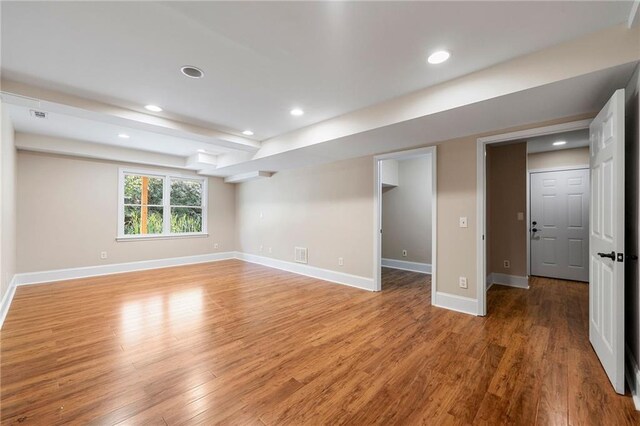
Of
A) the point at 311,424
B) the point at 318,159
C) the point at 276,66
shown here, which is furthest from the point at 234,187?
the point at 311,424

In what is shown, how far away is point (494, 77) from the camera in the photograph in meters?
2.34

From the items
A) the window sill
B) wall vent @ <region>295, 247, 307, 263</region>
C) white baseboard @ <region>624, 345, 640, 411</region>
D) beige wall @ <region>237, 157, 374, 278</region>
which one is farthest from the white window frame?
white baseboard @ <region>624, 345, 640, 411</region>

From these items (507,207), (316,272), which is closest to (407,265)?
(316,272)

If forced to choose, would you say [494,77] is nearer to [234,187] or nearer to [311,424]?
[311,424]

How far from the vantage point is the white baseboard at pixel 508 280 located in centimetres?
454

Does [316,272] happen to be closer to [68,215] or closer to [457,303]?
[457,303]

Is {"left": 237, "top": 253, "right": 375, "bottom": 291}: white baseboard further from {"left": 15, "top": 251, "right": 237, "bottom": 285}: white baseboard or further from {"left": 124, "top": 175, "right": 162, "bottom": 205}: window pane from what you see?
{"left": 124, "top": 175, "right": 162, "bottom": 205}: window pane

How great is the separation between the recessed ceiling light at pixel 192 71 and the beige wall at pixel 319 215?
9.37 ft

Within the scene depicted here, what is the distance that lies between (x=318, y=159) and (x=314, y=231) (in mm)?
1461

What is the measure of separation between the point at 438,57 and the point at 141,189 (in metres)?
6.54

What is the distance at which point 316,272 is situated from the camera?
17.6 feet

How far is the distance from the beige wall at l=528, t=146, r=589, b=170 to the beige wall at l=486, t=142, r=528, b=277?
1.10 metres

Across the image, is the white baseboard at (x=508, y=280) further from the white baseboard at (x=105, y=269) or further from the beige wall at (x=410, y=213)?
the white baseboard at (x=105, y=269)

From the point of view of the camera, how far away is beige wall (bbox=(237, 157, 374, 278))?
15.2ft
